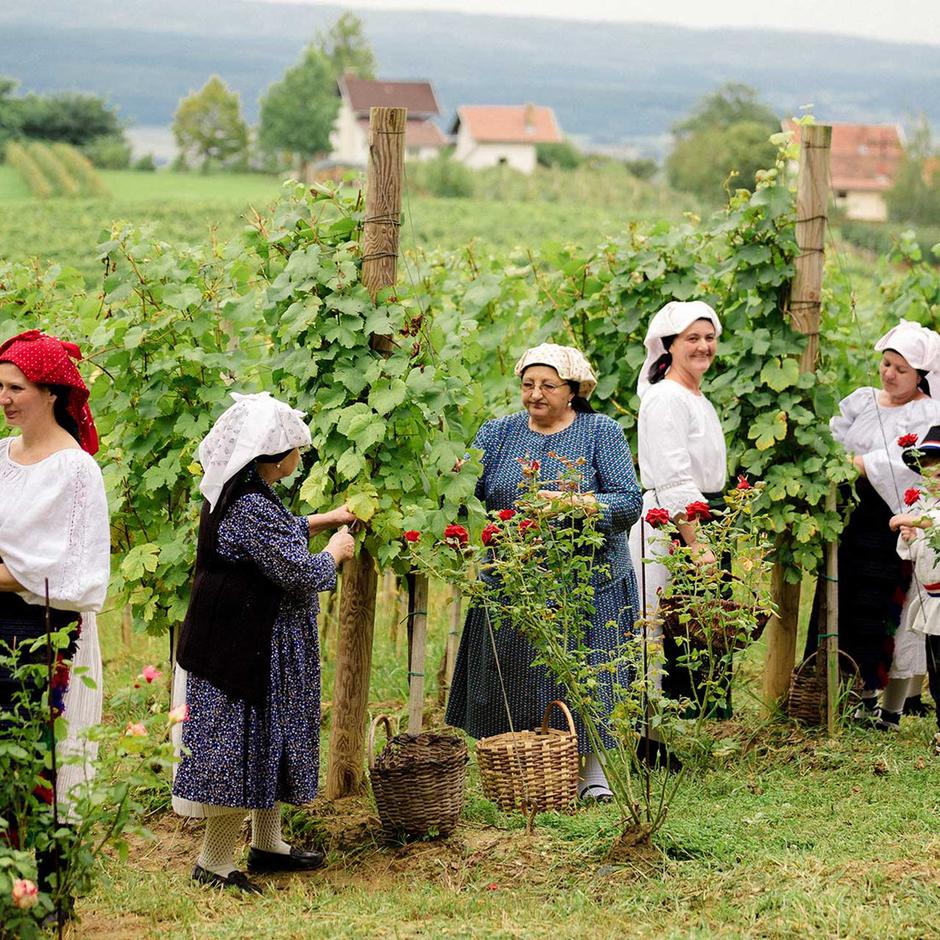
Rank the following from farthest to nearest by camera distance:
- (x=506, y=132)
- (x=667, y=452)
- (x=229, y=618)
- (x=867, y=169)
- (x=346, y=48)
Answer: (x=346, y=48)
(x=506, y=132)
(x=867, y=169)
(x=667, y=452)
(x=229, y=618)

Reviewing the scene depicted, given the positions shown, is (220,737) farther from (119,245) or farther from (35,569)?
(119,245)

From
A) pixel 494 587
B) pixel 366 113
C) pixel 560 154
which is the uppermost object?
pixel 366 113

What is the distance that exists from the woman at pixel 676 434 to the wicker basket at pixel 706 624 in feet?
0.37

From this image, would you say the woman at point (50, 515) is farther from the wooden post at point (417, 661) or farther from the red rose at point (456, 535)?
the wooden post at point (417, 661)

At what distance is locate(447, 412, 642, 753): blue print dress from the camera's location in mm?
4812

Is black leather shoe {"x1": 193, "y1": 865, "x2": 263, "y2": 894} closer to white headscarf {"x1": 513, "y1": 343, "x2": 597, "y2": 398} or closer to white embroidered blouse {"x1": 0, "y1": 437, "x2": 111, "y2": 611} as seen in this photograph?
white embroidered blouse {"x1": 0, "y1": 437, "x2": 111, "y2": 611}

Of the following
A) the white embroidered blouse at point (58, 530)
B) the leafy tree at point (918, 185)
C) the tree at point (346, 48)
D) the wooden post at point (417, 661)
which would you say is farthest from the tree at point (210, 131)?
the white embroidered blouse at point (58, 530)

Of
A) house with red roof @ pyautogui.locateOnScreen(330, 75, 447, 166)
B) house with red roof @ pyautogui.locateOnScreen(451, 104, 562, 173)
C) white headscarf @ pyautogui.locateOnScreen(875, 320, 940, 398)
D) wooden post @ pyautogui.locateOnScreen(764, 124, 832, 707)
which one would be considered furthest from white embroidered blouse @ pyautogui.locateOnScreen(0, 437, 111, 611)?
house with red roof @ pyautogui.locateOnScreen(330, 75, 447, 166)

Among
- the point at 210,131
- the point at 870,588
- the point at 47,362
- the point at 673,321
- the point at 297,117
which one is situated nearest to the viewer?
the point at 47,362

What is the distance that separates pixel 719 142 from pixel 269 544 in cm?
6326

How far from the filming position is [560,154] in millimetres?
78250

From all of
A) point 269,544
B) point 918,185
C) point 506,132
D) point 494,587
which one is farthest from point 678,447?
point 506,132

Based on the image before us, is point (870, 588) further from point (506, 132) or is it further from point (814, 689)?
point (506, 132)

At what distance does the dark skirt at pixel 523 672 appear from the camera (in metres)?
4.87
